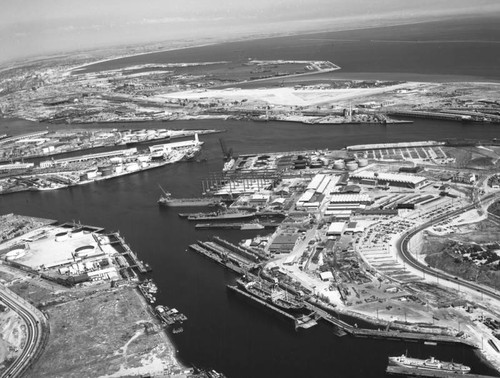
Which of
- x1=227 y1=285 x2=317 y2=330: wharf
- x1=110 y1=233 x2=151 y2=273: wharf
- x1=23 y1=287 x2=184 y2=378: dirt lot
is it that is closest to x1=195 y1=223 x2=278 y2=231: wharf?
x1=110 y1=233 x2=151 y2=273: wharf

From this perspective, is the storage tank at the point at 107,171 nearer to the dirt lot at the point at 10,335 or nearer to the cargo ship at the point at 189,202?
the cargo ship at the point at 189,202

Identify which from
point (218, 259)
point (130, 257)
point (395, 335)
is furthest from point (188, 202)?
point (395, 335)

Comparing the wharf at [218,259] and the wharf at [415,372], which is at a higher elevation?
the wharf at [218,259]

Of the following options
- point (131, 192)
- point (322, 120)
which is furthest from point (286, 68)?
point (131, 192)

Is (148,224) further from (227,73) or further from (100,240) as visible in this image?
(227,73)

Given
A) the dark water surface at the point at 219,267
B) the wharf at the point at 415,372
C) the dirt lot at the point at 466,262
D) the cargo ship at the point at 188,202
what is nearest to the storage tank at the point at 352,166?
the dark water surface at the point at 219,267

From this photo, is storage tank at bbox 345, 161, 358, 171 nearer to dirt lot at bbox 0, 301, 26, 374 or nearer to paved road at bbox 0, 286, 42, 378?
paved road at bbox 0, 286, 42, 378

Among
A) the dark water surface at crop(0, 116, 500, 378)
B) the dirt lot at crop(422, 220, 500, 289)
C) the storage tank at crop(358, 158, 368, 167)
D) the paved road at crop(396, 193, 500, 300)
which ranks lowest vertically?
the dark water surface at crop(0, 116, 500, 378)
